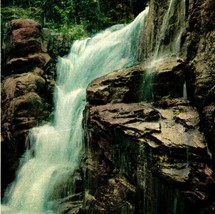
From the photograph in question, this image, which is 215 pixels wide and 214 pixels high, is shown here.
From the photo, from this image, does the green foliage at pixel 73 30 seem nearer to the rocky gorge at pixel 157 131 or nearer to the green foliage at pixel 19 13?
the green foliage at pixel 19 13

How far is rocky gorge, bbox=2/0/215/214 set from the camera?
6012 millimetres

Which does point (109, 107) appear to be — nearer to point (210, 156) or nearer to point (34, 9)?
point (210, 156)

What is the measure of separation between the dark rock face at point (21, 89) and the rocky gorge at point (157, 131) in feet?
10.9

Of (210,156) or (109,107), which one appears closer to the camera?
(210,156)

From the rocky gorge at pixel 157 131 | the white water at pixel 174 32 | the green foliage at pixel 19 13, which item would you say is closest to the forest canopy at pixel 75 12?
the green foliage at pixel 19 13

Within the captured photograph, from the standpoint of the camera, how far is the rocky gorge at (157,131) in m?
6.01

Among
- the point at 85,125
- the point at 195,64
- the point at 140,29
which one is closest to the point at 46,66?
the point at 140,29

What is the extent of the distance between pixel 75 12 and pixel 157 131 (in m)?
14.8

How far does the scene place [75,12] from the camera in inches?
786

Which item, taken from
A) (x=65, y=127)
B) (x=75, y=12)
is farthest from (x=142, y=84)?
(x=75, y=12)

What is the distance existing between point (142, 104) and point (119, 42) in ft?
18.9

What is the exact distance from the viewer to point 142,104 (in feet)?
25.2

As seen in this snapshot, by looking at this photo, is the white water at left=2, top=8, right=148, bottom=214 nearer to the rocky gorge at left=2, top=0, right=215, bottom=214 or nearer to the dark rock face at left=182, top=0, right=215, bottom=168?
the rocky gorge at left=2, top=0, right=215, bottom=214

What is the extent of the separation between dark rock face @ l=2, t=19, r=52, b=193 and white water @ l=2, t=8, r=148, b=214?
45 cm
